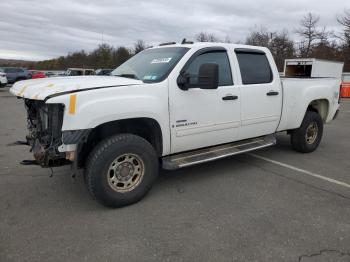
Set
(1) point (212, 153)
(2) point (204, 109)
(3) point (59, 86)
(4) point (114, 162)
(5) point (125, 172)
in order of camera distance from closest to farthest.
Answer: (3) point (59, 86)
(4) point (114, 162)
(5) point (125, 172)
(2) point (204, 109)
(1) point (212, 153)

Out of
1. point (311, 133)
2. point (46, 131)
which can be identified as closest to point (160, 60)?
point (46, 131)

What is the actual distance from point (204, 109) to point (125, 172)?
1350 mm

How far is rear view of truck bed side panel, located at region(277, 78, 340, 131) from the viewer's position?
5.64 metres

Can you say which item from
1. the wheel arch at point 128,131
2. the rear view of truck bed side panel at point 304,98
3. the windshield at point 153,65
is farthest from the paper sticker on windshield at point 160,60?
the rear view of truck bed side panel at point 304,98

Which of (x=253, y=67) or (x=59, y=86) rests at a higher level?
(x=253, y=67)

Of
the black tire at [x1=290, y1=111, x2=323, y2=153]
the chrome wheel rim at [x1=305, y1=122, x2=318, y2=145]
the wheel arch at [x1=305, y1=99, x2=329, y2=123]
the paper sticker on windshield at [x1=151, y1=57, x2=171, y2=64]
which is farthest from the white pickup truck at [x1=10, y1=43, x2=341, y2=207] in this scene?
the wheel arch at [x1=305, y1=99, x2=329, y2=123]

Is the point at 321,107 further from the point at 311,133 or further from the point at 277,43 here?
the point at 277,43

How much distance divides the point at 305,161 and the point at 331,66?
59.7 feet

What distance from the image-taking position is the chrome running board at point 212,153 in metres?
4.24

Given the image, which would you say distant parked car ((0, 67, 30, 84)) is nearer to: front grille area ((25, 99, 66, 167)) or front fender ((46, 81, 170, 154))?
front grille area ((25, 99, 66, 167))

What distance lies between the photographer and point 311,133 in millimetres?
6445

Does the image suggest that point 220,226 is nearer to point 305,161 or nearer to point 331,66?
point 305,161

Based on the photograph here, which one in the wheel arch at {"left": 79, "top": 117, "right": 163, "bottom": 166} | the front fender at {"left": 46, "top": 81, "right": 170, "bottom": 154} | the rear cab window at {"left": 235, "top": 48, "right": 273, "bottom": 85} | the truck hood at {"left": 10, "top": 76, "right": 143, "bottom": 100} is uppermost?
the rear cab window at {"left": 235, "top": 48, "right": 273, "bottom": 85}

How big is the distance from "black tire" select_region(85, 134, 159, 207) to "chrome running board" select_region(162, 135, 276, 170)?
1.04 feet
